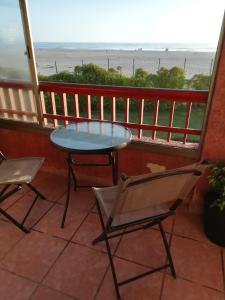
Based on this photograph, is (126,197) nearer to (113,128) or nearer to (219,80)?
(113,128)

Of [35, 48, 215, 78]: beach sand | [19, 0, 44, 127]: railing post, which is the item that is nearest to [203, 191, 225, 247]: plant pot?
[19, 0, 44, 127]: railing post

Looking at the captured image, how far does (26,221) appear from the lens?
196 centimetres

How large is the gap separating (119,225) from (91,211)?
0.89 m

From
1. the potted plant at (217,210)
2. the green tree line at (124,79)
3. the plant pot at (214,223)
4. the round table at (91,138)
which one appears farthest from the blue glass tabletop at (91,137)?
the green tree line at (124,79)

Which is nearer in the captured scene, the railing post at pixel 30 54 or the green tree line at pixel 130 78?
the railing post at pixel 30 54

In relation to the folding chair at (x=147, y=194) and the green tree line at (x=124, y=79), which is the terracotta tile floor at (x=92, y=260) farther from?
the green tree line at (x=124, y=79)

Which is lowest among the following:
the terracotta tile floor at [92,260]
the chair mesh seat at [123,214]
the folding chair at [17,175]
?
the terracotta tile floor at [92,260]

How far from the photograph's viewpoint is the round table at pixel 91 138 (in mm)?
1617

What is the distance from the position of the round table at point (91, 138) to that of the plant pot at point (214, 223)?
86 cm

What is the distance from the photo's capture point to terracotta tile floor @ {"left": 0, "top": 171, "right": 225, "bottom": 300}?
136 centimetres

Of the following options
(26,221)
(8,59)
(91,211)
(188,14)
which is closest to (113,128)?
(91,211)

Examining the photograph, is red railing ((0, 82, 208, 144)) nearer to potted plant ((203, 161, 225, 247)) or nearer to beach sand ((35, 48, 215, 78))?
potted plant ((203, 161, 225, 247))

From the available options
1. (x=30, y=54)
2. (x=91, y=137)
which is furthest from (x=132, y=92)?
(x=30, y=54)

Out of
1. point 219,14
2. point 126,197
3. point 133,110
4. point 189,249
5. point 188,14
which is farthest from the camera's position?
point 133,110
